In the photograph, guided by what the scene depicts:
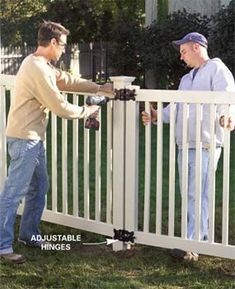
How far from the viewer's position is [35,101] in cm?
473

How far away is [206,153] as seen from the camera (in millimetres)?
4852

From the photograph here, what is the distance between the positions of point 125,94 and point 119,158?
522 mm

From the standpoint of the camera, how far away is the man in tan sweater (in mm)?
4617

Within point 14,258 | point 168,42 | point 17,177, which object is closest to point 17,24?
point 168,42

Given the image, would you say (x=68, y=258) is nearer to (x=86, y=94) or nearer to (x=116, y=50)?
(x=86, y=94)

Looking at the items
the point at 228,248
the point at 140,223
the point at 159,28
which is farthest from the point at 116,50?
the point at 228,248

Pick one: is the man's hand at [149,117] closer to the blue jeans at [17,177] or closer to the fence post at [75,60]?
the blue jeans at [17,177]

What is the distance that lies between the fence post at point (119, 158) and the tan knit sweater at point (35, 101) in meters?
0.32

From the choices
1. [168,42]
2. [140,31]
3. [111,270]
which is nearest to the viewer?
[111,270]

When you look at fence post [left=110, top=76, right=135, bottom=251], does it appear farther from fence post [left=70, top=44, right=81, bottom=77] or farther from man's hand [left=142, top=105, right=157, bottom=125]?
fence post [left=70, top=44, right=81, bottom=77]

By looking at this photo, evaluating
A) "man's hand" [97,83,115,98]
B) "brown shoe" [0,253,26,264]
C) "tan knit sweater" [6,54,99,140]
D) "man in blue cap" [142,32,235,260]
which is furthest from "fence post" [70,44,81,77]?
"brown shoe" [0,253,26,264]

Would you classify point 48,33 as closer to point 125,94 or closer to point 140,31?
point 125,94

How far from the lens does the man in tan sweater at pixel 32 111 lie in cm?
462

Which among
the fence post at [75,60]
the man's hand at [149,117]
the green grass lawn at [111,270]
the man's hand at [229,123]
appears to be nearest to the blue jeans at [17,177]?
the green grass lawn at [111,270]
